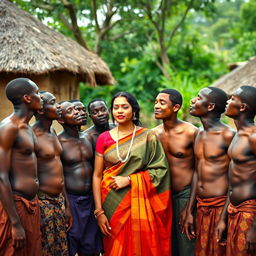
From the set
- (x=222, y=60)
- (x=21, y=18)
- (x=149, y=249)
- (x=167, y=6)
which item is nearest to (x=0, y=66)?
(x=21, y=18)

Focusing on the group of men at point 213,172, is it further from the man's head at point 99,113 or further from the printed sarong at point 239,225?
the man's head at point 99,113

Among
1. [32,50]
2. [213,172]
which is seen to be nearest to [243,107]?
[213,172]

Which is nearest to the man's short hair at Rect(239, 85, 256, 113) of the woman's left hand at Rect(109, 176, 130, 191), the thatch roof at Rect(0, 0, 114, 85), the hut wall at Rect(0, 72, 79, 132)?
the woman's left hand at Rect(109, 176, 130, 191)

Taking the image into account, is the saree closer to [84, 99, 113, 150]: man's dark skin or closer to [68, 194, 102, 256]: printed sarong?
[68, 194, 102, 256]: printed sarong

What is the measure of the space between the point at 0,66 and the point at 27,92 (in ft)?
12.3

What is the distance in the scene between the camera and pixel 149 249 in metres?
4.21

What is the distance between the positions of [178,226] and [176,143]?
827 mm

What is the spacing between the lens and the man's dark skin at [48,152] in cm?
400

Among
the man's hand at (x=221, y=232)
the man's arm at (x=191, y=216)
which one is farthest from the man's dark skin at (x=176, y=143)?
the man's hand at (x=221, y=232)

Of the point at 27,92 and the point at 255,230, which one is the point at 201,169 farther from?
the point at 27,92

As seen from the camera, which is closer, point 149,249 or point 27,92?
point 27,92

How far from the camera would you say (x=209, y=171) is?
160 inches

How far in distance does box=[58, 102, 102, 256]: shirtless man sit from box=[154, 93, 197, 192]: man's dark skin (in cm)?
82

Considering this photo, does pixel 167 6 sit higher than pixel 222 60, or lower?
higher
